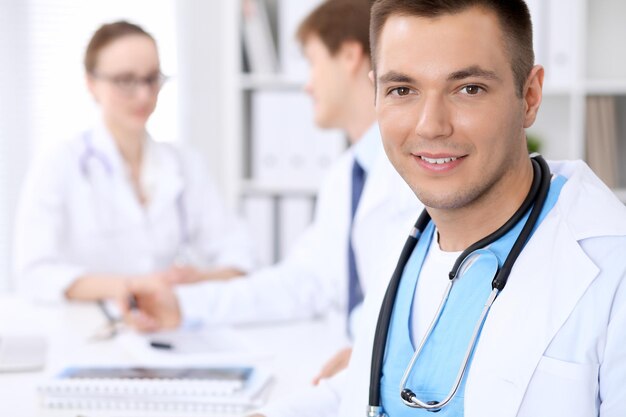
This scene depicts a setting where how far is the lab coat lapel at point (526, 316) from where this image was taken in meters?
0.94

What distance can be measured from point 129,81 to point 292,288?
2.73ft

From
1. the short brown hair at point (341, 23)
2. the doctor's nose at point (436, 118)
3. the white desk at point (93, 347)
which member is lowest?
the white desk at point (93, 347)

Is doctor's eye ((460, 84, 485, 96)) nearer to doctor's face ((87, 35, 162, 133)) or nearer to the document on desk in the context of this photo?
the document on desk

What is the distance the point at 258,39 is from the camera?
3.05 metres

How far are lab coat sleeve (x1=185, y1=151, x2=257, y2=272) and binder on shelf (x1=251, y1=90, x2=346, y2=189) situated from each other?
0.49m

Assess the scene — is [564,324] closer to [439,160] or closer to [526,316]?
[526,316]

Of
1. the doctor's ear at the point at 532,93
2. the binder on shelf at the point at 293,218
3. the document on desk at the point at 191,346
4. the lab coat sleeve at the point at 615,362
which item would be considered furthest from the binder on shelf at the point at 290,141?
the lab coat sleeve at the point at 615,362

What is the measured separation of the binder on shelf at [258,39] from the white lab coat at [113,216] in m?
0.67

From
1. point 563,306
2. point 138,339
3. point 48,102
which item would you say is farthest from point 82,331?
point 48,102

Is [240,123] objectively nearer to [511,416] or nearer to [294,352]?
[294,352]

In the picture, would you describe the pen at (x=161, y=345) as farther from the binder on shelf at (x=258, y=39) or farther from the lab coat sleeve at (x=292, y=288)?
the binder on shelf at (x=258, y=39)

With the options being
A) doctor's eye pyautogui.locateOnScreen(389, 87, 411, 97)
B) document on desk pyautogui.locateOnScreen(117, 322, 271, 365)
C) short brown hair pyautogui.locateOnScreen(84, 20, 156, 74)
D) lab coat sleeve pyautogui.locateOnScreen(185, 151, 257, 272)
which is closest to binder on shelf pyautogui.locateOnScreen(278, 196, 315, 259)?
lab coat sleeve pyautogui.locateOnScreen(185, 151, 257, 272)

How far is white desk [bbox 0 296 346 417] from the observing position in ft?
4.74

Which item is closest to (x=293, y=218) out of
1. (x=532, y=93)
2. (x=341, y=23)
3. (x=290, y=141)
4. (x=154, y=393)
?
(x=290, y=141)
